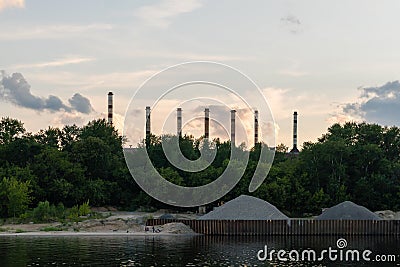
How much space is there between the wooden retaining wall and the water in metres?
3.08

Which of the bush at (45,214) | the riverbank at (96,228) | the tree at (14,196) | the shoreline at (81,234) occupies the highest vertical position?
the tree at (14,196)

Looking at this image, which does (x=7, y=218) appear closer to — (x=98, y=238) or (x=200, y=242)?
(x=98, y=238)

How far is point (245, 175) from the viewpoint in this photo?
98.1 m

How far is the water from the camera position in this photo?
47.2 m

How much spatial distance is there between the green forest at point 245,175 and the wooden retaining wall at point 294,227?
2226cm

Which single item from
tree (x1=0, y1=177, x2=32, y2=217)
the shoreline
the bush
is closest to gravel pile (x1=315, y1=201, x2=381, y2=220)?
the shoreline

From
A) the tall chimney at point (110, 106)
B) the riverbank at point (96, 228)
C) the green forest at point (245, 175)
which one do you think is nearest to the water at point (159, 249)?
the riverbank at point (96, 228)

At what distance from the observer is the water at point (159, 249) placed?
47.2m

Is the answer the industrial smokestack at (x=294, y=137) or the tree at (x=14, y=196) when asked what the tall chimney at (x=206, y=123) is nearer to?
the industrial smokestack at (x=294, y=137)

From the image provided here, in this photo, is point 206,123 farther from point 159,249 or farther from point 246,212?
point 159,249

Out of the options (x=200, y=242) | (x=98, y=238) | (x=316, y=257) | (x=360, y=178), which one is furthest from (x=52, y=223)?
(x=360, y=178)

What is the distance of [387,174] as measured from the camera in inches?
3964

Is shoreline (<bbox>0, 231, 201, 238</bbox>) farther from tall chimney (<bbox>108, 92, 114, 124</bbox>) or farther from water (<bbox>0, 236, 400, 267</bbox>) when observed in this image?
tall chimney (<bbox>108, 92, 114, 124</bbox>)

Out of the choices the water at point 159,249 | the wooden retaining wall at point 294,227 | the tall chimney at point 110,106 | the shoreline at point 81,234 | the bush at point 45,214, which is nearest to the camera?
the water at point 159,249
